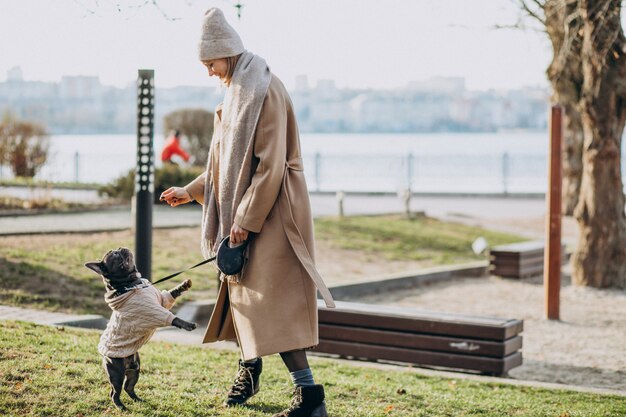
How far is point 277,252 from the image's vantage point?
202 inches

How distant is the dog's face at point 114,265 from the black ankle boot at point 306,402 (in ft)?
3.61

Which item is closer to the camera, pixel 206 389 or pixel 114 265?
pixel 114 265

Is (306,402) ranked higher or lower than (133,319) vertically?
lower

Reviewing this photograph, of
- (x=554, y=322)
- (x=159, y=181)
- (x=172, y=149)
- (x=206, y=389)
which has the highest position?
(x=172, y=149)

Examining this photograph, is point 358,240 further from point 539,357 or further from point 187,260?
point 539,357

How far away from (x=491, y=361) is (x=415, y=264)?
726 cm

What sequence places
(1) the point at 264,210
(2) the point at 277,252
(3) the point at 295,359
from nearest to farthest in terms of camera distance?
1. (1) the point at 264,210
2. (2) the point at 277,252
3. (3) the point at 295,359

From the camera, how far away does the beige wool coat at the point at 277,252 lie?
16.6ft

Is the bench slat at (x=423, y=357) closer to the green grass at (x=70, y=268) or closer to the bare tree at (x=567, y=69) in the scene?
the green grass at (x=70, y=268)

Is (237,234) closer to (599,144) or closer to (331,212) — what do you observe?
(599,144)

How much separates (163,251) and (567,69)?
20.2 ft

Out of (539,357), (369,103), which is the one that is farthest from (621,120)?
(369,103)

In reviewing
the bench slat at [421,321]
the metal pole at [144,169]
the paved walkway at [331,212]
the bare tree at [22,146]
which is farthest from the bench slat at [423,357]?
the bare tree at [22,146]

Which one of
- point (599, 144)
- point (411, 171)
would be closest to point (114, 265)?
point (599, 144)
